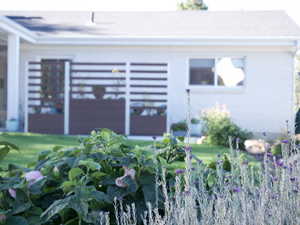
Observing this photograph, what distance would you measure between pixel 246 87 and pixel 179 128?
2.51m

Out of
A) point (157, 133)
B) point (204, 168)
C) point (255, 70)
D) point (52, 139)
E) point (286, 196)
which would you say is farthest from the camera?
point (255, 70)

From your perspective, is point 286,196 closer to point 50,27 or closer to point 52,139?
point 52,139

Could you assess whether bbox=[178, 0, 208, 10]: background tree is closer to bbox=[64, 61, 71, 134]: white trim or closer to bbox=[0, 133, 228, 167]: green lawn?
bbox=[64, 61, 71, 134]: white trim

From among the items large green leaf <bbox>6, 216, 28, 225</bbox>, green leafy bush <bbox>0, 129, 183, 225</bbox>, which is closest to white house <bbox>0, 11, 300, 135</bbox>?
green leafy bush <bbox>0, 129, 183, 225</bbox>

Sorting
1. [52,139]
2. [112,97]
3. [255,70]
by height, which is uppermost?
[255,70]

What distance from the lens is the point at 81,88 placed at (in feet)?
43.1

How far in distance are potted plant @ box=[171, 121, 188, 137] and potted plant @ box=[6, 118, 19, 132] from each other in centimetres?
417

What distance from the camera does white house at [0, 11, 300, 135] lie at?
1295 centimetres

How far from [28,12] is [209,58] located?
25.6ft

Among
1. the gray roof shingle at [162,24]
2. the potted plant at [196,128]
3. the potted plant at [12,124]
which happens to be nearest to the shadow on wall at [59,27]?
the gray roof shingle at [162,24]

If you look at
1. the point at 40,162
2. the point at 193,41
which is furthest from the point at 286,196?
the point at 193,41

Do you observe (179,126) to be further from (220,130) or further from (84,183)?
(84,183)

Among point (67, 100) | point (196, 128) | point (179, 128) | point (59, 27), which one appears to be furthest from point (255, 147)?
point (59, 27)

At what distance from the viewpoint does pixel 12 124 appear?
41.0 feet
